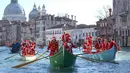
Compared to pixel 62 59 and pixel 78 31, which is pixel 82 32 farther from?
pixel 62 59

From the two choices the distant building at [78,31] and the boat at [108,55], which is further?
the distant building at [78,31]

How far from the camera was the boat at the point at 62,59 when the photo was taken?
26178 millimetres

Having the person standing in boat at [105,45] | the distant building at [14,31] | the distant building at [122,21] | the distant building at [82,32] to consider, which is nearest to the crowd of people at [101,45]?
the person standing in boat at [105,45]

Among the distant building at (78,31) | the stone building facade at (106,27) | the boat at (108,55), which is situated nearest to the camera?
the boat at (108,55)

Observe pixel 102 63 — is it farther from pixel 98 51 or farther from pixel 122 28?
pixel 122 28

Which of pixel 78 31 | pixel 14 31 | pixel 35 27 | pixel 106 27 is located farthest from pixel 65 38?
pixel 14 31

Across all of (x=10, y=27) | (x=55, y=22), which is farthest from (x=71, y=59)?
(x=10, y=27)

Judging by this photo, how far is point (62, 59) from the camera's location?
26547mm

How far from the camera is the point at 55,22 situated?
142875 millimetres

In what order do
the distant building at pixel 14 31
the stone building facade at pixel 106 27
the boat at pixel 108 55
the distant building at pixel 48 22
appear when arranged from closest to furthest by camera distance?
the boat at pixel 108 55 → the stone building facade at pixel 106 27 → the distant building at pixel 48 22 → the distant building at pixel 14 31

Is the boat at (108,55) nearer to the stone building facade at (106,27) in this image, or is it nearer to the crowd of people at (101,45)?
the crowd of people at (101,45)

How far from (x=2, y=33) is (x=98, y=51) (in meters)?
152

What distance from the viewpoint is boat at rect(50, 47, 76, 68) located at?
26.2 meters

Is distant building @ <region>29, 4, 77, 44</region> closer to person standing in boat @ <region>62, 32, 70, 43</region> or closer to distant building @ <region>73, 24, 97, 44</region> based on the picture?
distant building @ <region>73, 24, 97, 44</region>
